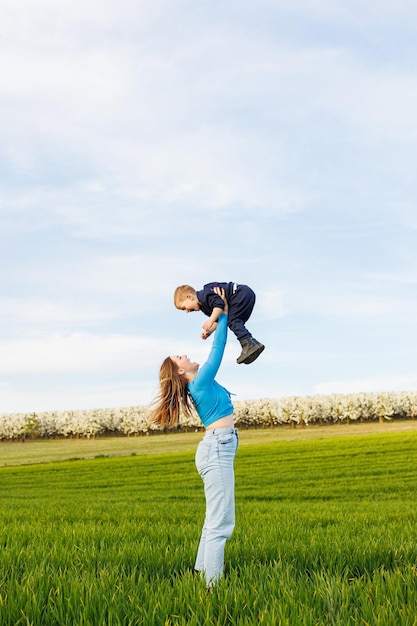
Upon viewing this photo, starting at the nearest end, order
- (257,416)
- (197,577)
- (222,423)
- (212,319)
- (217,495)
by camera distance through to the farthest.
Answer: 1. (197,577)
2. (217,495)
3. (222,423)
4. (212,319)
5. (257,416)

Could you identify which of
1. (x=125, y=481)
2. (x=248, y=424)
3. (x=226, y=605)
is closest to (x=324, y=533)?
(x=226, y=605)

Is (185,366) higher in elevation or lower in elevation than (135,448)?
higher

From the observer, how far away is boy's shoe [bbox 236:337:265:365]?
6.24m

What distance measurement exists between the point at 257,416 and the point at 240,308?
9891cm

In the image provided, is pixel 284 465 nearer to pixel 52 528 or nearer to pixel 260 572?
pixel 52 528

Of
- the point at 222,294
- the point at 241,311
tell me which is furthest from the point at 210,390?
the point at 222,294

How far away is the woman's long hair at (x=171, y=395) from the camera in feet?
20.9

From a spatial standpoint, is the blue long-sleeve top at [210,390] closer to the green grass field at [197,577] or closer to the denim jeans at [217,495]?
the denim jeans at [217,495]

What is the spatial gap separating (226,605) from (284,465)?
37.1 meters

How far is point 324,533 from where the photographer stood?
941 centimetres

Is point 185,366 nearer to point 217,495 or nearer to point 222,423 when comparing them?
point 222,423

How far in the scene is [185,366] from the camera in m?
6.40

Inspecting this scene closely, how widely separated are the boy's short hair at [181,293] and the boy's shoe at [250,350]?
2.53 feet

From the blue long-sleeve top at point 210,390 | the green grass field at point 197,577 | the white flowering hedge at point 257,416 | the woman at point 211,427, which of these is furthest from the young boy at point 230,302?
the white flowering hedge at point 257,416
